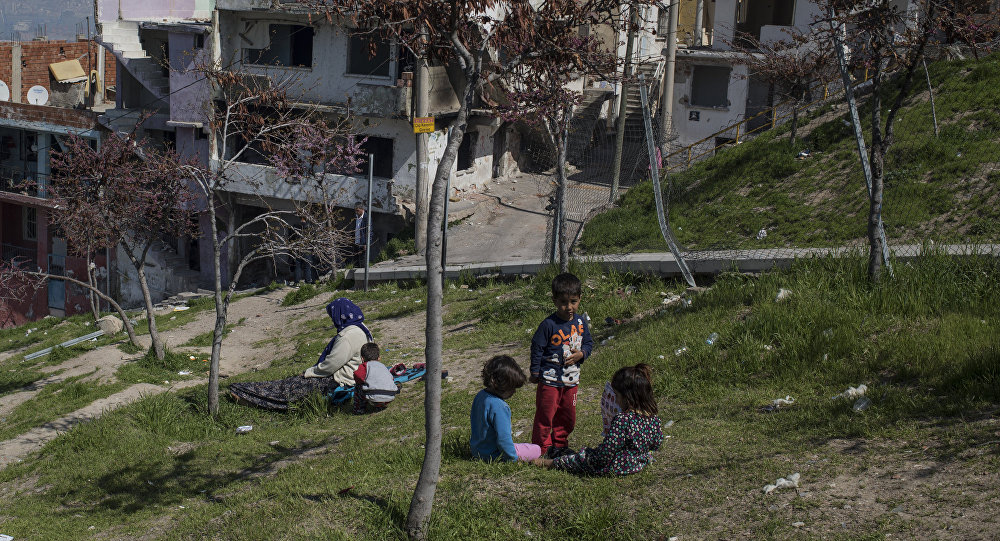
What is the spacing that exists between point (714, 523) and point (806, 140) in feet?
43.4

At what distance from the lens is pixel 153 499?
642 cm

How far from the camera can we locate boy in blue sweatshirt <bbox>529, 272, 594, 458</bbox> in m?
5.55

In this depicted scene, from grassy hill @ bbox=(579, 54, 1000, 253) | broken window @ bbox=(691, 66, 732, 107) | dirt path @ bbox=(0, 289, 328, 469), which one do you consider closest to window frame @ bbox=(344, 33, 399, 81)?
dirt path @ bbox=(0, 289, 328, 469)

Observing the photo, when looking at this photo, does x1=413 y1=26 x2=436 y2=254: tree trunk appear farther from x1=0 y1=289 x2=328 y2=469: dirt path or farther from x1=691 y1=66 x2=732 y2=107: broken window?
x1=691 y1=66 x2=732 y2=107: broken window

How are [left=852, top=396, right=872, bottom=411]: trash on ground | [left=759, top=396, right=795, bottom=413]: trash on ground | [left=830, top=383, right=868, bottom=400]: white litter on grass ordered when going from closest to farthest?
[left=852, top=396, right=872, bottom=411]: trash on ground, [left=830, top=383, right=868, bottom=400]: white litter on grass, [left=759, top=396, right=795, bottom=413]: trash on ground

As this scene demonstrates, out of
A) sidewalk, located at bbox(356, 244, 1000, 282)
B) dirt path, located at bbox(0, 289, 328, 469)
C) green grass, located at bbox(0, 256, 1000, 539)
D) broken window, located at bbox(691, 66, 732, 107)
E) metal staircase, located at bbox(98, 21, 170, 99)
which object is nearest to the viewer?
green grass, located at bbox(0, 256, 1000, 539)

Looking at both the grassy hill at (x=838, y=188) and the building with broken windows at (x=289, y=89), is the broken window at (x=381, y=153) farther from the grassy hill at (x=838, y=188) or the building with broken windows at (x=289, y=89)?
the grassy hill at (x=838, y=188)

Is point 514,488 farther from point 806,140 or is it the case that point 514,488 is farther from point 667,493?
point 806,140

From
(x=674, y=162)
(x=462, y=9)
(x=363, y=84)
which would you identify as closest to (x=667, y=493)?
(x=462, y=9)

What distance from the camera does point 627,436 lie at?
4.95m

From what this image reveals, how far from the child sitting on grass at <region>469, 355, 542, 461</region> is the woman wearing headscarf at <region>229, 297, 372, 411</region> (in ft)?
10.8

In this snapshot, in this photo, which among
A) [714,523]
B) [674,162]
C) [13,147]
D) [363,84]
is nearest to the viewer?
[714,523]

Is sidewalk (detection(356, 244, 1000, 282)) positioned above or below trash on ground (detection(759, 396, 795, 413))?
above

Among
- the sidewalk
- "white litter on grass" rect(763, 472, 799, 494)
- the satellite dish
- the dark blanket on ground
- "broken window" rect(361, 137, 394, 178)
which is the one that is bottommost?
the dark blanket on ground
